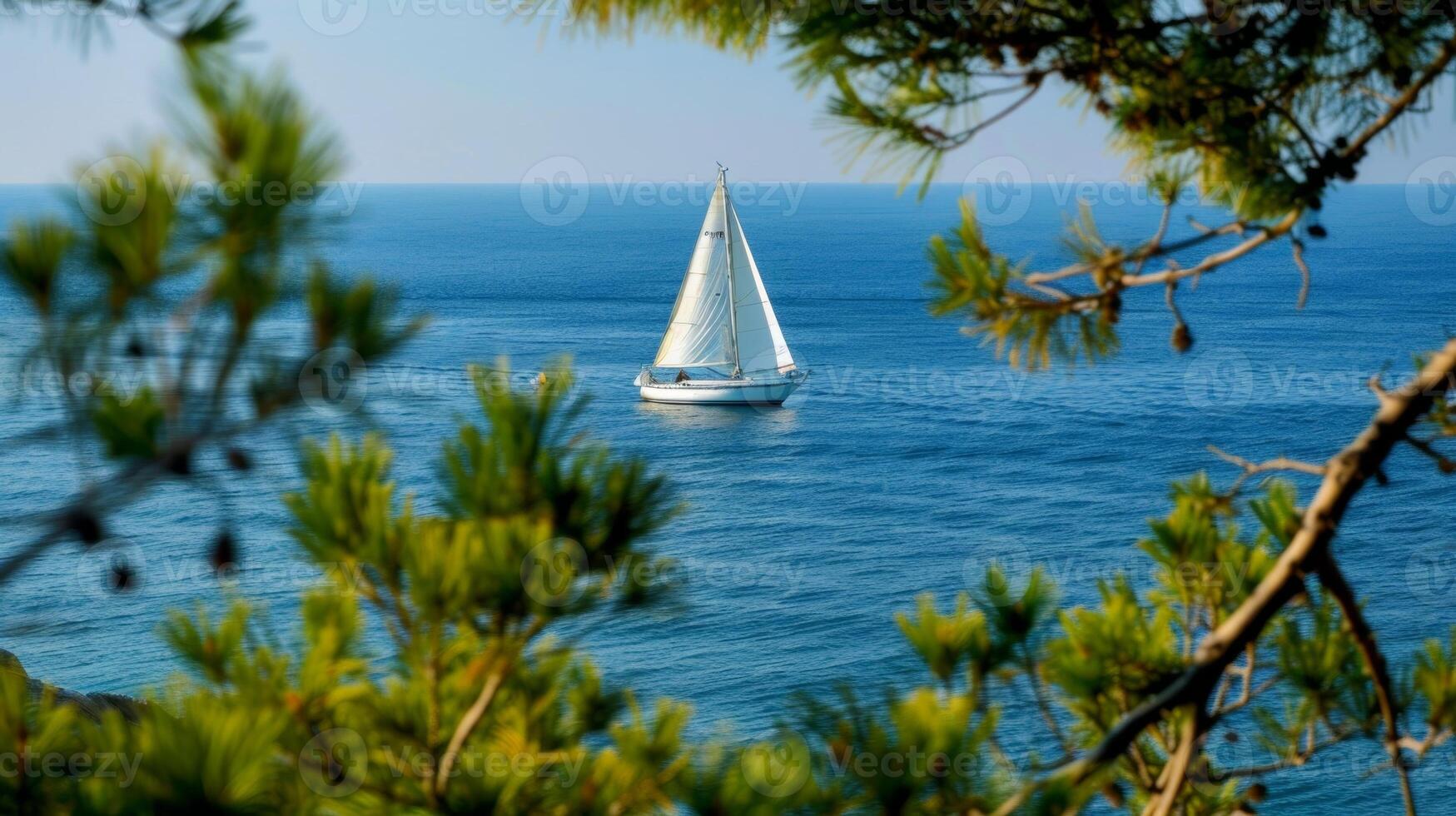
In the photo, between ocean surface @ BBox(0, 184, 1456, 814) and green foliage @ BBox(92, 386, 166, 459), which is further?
ocean surface @ BBox(0, 184, 1456, 814)

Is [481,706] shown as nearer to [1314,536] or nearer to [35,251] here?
[35,251]

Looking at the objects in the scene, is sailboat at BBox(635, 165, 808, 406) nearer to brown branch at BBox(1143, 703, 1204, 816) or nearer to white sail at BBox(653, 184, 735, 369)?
white sail at BBox(653, 184, 735, 369)

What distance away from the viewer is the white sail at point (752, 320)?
60094mm

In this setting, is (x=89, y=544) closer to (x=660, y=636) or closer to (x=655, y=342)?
(x=660, y=636)

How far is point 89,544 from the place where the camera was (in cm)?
183

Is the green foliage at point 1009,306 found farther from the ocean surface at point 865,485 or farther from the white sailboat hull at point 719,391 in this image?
the white sailboat hull at point 719,391

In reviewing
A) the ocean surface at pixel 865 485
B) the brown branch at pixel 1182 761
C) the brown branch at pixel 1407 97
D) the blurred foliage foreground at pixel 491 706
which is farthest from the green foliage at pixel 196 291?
the ocean surface at pixel 865 485

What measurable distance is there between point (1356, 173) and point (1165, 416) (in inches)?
2133

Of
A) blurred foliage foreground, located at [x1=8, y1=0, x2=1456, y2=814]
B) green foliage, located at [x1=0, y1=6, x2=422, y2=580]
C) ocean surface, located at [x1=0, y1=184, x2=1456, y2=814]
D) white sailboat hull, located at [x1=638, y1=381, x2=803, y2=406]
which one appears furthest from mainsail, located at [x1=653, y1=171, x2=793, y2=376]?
green foliage, located at [x1=0, y1=6, x2=422, y2=580]

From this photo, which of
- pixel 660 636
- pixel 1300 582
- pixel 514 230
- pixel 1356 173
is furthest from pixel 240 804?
pixel 514 230

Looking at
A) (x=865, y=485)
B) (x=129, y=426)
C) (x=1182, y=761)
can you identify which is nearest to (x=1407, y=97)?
(x=1182, y=761)

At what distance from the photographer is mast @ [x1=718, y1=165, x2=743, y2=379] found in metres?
59.8

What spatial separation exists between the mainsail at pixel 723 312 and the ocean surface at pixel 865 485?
95.9 inches

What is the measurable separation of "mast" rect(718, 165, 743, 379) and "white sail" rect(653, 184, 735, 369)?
3.1 inches
